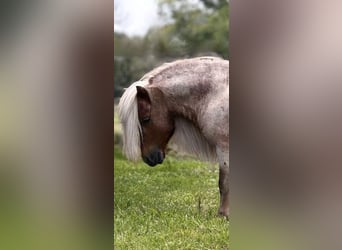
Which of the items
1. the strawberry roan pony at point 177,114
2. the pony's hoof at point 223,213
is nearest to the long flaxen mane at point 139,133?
the strawberry roan pony at point 177,114

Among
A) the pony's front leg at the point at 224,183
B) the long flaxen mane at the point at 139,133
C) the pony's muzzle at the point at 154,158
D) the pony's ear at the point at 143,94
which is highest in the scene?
the pony's ear at the point at 143,94

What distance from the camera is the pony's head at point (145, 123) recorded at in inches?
65.7

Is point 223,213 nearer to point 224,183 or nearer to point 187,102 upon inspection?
point 224,183

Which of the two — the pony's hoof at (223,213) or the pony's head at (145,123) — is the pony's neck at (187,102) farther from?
the pony's hoof at (223,213)

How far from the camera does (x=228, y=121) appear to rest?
1.55m

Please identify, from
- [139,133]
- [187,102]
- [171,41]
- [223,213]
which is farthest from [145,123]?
[223,213]

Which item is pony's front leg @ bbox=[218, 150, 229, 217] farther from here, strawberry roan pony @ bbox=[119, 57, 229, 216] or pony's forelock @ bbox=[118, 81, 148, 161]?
pony's forelock @ bbox=[118, 81, 148, 161]

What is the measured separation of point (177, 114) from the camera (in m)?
1.71

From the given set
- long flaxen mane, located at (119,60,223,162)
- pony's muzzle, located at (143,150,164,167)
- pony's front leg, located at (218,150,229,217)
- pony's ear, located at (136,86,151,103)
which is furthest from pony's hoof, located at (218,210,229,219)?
pony's ear, located at (136,86,151,103)

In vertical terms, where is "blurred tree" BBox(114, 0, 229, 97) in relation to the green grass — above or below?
above

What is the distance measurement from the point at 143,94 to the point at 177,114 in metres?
0.16

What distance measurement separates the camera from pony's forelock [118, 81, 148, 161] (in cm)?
166

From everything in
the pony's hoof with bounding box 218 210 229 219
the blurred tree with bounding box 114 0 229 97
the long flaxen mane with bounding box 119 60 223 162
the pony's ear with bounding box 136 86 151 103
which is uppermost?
the blurred tree with bounding box 114 0 229 97

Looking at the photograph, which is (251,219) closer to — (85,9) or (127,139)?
(127,139)
